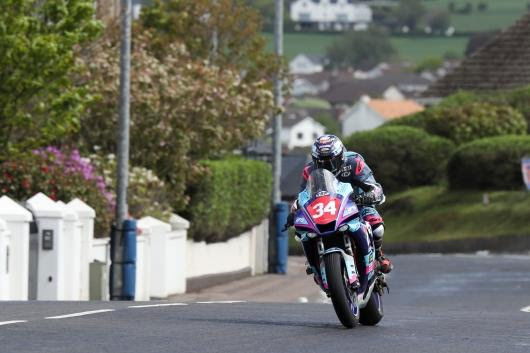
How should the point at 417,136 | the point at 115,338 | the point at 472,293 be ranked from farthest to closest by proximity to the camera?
the point at 417,136, the point at 472,293, the point at 115,338

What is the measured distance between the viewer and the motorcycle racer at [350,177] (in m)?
15.6

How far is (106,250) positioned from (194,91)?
8423 mm

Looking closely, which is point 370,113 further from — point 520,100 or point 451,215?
point 451,215

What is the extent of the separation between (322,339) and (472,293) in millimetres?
21181

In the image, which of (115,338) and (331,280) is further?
(331,280)

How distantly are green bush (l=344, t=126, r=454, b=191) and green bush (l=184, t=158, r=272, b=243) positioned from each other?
25.9 metres

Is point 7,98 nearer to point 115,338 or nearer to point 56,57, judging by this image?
point 56,57

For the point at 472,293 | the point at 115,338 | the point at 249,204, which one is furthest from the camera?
the point at 249,204

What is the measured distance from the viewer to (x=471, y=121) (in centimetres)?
7212

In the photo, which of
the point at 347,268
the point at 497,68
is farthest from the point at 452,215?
the point at 347,268

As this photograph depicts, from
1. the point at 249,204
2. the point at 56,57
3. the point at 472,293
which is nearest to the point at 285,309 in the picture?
the point at 56,57

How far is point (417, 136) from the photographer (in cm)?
7050

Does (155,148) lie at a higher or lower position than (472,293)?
higher

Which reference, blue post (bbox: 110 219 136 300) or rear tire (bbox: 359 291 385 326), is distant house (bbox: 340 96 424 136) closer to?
blue post (bbox: 110 219 136 300)
